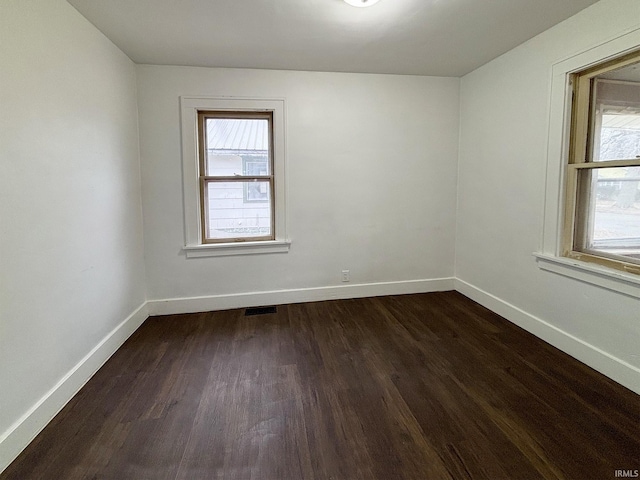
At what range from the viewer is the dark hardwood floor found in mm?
1518

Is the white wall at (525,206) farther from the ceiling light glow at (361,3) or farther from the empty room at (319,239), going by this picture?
the ceiling light glow at (361,3)

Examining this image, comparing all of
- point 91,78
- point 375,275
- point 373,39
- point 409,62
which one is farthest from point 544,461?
point 91,78

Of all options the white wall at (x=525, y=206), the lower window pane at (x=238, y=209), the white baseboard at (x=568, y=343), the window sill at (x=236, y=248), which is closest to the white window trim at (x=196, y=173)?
the window sill at (x=236, y=248)

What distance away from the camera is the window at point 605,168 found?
2.14 m

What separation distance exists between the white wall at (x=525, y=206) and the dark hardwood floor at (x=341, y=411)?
23 cm

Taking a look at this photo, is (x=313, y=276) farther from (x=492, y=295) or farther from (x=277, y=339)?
(x=492, y=295)

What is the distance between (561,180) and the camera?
2514 millimetres

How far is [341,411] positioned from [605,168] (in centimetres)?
242

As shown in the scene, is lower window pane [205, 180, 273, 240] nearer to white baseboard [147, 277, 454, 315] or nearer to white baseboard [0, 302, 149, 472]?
white baseboard [147, 277, 454, 315]

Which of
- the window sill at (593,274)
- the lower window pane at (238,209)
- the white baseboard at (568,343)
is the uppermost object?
the lower window pane at (238,209)

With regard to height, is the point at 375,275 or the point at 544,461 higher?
the point at 375,275

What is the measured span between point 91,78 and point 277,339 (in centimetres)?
242

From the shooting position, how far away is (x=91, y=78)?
7.70 ft

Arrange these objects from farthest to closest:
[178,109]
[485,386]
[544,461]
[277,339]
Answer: [178,109] → [277,339] → [485,386] → [544,461]
